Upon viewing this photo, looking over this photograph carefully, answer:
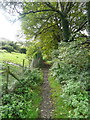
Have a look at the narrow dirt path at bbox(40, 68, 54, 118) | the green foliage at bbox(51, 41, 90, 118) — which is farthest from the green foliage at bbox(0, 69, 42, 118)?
the green foliage at bbox(51, 41, 90, 118)

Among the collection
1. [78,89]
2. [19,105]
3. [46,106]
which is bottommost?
[46,106]

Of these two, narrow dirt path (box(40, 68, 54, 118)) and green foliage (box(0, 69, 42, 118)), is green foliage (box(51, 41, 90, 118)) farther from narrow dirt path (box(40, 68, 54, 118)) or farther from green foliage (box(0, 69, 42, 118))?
green foliage (box(0, 69, 42, 118))

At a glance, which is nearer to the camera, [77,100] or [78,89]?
[77,100]

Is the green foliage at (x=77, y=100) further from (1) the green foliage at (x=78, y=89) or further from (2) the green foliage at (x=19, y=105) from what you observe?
(2) the green foliage at (x=19, y=105)

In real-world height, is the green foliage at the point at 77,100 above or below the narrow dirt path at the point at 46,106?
above

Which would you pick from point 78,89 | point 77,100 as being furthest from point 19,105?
point 78,89

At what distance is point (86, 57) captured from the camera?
4082 mm

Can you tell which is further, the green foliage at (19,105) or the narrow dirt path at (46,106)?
the narrow dirt path at (46,106)

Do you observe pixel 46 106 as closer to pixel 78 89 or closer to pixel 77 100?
pixel 77 100

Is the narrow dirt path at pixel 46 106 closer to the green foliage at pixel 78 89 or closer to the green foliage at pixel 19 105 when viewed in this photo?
the green foliage at pixel 19 105

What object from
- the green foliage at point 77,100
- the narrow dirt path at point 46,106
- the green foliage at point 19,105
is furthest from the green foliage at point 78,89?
the green foliage at point 19,105

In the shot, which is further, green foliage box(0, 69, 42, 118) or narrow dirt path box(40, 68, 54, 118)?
narrow dirt path box(40, 68, 54, 118)

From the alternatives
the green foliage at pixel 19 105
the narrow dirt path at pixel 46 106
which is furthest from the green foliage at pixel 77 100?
the green foliage at pixel 19 105

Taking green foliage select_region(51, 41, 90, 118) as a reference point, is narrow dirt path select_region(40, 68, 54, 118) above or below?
below
